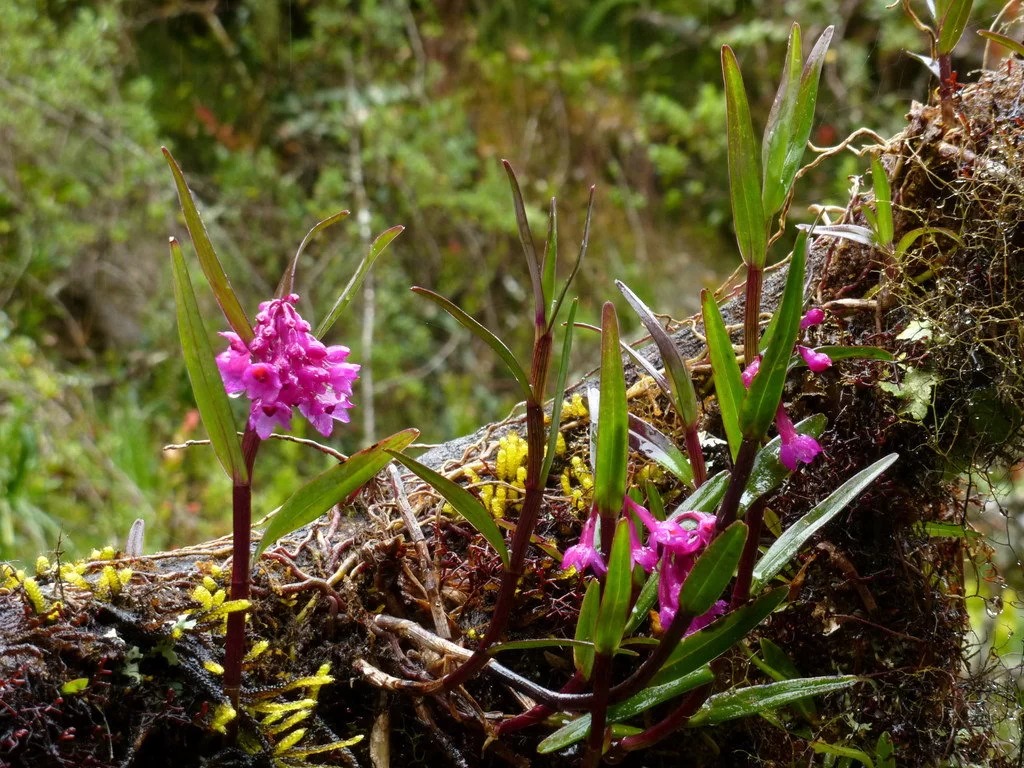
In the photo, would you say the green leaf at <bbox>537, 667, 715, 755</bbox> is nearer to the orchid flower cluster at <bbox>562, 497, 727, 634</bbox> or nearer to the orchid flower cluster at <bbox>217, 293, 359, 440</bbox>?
the orchid flower cluster at <bbox>562, 497, 727, 634</bbox>

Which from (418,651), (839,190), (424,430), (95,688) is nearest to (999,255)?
(418,651)

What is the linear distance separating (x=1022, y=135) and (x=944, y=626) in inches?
22.1

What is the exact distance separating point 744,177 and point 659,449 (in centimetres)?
28

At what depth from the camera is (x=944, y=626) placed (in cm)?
93

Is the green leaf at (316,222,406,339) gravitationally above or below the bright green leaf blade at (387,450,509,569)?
above

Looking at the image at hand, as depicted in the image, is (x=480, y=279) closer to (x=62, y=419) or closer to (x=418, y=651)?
(x=62, y=419)

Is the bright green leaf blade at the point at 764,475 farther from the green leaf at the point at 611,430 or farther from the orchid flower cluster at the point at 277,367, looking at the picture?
the orchid flower cluster at the point at 277,367

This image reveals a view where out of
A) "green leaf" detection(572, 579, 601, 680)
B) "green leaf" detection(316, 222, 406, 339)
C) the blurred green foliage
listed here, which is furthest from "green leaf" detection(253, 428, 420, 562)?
the blurred green foliage

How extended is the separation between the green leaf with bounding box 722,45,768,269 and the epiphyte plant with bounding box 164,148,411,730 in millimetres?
314

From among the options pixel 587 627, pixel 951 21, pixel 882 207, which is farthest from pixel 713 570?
pixel 951 21

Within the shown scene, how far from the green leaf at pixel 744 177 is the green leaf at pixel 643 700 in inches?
14.9

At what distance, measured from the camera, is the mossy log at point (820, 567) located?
79cm

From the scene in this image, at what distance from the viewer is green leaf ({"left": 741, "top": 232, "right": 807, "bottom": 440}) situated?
60 centimetres

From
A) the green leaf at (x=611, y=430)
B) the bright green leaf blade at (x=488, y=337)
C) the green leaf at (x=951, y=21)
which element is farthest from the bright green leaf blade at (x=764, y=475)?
the green leaf at (x=951, y=21)
